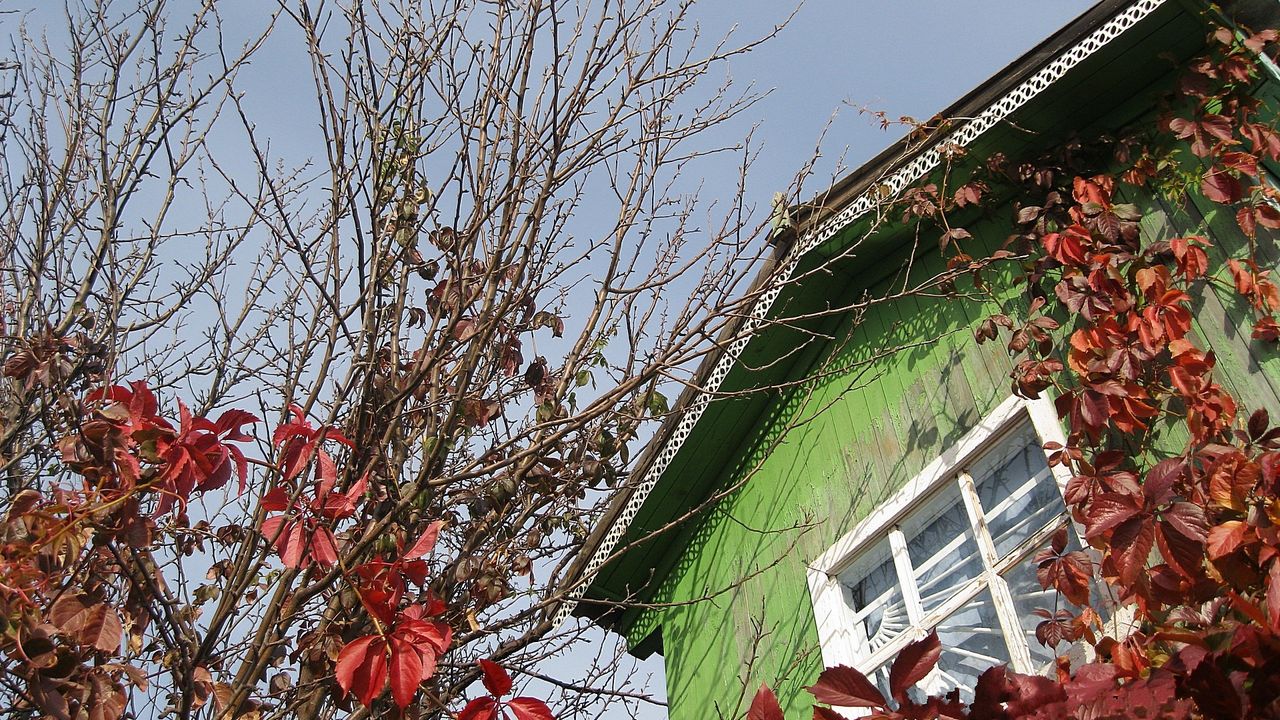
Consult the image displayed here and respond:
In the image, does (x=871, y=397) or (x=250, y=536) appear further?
(x=871, y=397)

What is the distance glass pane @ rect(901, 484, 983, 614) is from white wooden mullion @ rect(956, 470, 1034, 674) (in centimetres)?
5

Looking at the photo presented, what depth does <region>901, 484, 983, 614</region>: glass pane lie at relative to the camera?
3586 mm

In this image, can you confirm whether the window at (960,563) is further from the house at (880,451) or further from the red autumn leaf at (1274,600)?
the red autumn leaf at (1274,600)

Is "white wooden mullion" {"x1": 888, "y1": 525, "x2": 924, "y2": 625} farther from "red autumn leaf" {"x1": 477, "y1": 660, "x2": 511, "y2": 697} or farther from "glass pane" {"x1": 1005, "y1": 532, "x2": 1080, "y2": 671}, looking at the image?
"red autumn leaf" {"x1": 477, "y1": 660, "x2": 511, "y2": 697}

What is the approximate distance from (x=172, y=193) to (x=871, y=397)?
12.7 ft

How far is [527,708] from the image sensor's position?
2477mm

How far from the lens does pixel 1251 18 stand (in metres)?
3.34

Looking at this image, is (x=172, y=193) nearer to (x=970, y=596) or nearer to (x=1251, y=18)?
(x=970, y=596)

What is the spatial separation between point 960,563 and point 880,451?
0.64m

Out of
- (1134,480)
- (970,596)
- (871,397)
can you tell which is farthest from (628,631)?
(1134,480)

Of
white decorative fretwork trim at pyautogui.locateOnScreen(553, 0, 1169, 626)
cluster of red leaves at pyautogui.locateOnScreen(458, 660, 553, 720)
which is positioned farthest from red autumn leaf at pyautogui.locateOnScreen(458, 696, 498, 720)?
white decorative fretwork trim at pyautogui.locateOnScreen(553, 0, 1169, 626)

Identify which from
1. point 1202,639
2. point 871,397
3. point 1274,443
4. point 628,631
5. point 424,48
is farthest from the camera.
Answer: point 628,631

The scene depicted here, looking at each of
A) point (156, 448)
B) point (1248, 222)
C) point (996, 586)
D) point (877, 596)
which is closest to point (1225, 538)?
point (996, 586)

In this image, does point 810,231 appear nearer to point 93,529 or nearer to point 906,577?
point 906,577
